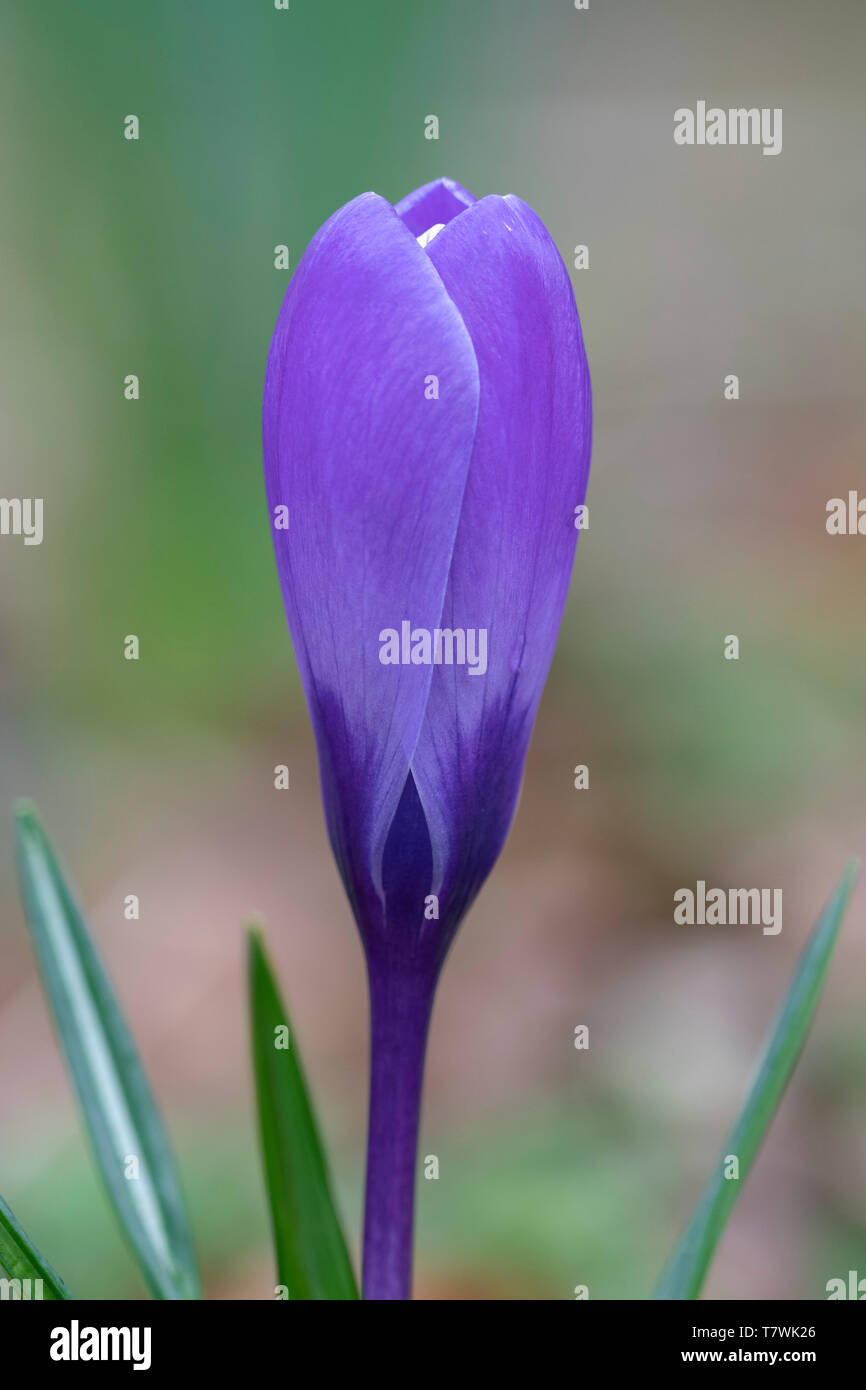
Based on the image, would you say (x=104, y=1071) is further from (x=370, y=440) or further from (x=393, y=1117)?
(x=370, y=440)

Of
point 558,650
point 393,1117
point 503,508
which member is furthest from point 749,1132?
point 558,650

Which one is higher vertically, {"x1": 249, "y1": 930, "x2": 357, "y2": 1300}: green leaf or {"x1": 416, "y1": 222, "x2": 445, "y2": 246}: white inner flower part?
{"x1": 416, "y1": 222, "x2": 445, "y2": 246}: white inner flower part

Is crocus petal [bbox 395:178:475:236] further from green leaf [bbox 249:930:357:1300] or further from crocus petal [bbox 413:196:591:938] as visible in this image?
green leaf [bbox 249:930:357:1300]

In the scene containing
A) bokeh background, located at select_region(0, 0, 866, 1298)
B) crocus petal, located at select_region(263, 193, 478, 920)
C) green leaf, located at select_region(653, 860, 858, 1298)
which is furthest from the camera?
bokeh background, located at select_region(0, 0, 866, 1298)

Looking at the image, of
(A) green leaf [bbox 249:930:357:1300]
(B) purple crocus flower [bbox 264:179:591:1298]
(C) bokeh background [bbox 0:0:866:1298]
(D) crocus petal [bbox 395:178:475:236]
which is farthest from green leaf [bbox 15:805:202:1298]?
(C) bokeh background [bbox 0:0:866:1298]

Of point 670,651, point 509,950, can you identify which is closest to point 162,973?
point 509,950

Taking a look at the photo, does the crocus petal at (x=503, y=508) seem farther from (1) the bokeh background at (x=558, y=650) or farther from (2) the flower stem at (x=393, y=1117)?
(1) the bokeh background at (x=558, y=650)
